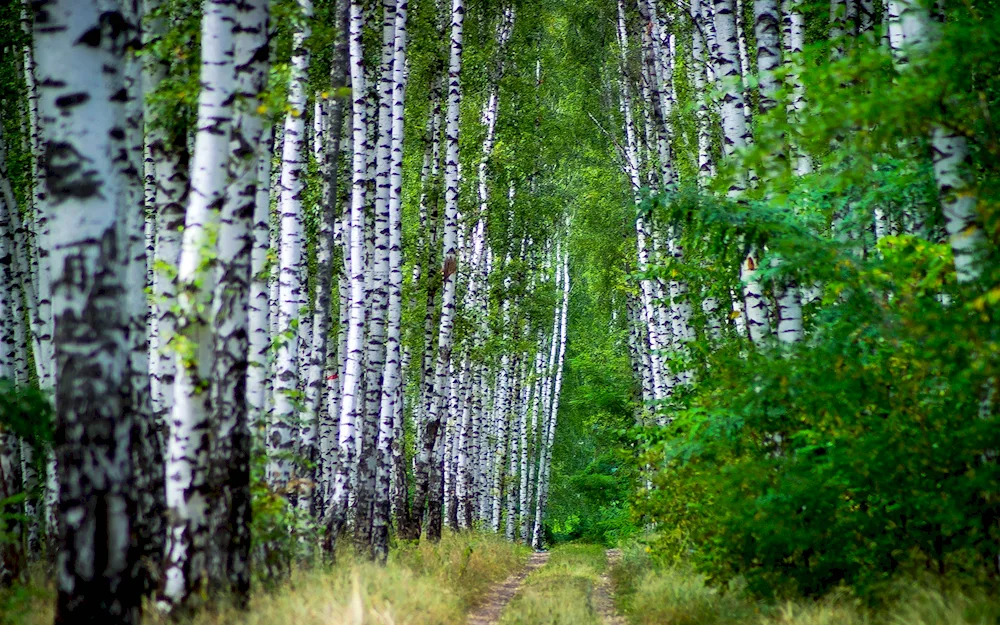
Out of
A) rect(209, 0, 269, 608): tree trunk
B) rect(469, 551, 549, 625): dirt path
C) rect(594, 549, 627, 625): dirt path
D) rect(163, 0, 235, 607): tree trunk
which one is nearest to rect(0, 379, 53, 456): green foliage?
rect(163, 0, 235, 607): tree trunk

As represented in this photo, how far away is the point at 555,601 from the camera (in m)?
11.1

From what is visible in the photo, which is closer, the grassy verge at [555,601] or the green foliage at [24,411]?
the green foliage at [24,411]

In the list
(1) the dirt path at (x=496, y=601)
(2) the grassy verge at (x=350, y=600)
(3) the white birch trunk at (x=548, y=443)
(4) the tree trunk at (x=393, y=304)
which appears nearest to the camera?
(2) the grassy verge at (x=350, y=600)

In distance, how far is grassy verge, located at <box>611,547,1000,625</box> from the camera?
235 inches

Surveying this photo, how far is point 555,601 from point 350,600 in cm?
448

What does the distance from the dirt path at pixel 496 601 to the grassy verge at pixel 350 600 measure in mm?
180

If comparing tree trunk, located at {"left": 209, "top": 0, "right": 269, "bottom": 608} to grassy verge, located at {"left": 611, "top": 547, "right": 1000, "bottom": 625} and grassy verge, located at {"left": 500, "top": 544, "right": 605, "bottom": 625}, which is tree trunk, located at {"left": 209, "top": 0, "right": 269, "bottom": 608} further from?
grassy verge, located at {"left": 611, "top": 547, "right": 1000, "bottom": 625}

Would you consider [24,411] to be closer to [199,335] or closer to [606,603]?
[199,335]

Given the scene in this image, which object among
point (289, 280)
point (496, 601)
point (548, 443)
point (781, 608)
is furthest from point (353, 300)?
point (548, 443)

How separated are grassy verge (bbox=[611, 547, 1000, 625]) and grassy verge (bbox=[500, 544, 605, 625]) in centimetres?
63

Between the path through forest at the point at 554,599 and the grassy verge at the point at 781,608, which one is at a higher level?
the grassy verge at the point at 781,608

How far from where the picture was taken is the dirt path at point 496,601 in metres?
10.8

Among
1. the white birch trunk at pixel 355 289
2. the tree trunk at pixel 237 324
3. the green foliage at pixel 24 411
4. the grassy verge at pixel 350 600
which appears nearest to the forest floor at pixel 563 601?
the grassy verge at pixel 350 600

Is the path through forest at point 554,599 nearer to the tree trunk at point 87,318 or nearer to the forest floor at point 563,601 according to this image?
the forest floor at point 563,601
